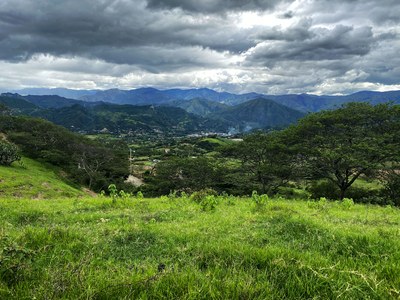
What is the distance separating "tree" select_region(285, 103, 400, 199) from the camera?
36.7m

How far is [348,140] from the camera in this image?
4088cm

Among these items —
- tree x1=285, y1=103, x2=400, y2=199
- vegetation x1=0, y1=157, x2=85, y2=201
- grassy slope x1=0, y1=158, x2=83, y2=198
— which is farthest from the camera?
grassy slope x1=0, y1=158, x2=83, y2=198

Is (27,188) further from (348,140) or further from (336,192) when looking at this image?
(348,140)

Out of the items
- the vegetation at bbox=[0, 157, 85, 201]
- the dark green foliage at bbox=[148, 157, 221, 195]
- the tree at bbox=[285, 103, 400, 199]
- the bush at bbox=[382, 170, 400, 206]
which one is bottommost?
the dark green foliage at bbox=[148, 157, 221, 195]

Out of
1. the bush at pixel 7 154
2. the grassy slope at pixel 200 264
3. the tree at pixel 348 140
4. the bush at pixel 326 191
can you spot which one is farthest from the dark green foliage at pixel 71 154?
the grassy slope at pixel 200 264

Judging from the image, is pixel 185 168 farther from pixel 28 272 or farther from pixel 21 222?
pixel 28 272

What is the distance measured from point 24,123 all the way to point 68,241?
9838 cm

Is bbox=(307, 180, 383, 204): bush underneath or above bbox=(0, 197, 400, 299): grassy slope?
underneath

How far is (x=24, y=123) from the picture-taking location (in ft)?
292

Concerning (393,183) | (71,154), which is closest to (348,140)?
(393,183)

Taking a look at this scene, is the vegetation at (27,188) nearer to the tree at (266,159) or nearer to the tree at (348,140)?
the tree at (266,159)

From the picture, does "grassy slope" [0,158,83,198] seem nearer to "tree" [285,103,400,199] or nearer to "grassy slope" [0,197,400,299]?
"tree" [285,103,400,199]

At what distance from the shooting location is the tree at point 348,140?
36.7 m

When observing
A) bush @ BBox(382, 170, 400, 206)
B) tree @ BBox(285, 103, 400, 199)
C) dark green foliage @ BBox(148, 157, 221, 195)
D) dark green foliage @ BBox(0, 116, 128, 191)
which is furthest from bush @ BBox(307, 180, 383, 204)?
dark green foliage @ BBox(0, 116, 128, 191)
